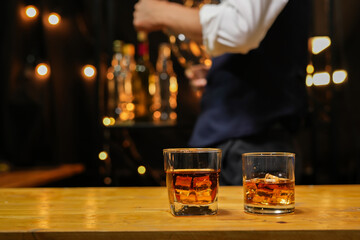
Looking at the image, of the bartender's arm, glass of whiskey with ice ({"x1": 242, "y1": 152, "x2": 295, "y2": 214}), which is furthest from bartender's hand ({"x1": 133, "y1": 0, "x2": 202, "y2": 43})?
glass of whiskey with ice ({"x1": 242, "y1": 152, "x2": 295, "y2": 214})

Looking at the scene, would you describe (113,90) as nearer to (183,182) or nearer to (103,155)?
(103,155)

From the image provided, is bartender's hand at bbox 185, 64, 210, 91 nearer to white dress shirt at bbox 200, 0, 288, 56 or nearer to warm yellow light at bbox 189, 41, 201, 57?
warm yellow light at bbox 189, 41, 201, 57

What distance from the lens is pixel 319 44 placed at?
2324 mm

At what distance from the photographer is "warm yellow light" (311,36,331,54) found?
230 cm

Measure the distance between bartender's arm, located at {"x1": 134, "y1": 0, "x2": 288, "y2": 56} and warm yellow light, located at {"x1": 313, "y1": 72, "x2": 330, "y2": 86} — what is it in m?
1.14

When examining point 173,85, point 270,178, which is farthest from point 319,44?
point 270,178

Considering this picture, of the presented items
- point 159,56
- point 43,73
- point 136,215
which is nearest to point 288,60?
point 136,215

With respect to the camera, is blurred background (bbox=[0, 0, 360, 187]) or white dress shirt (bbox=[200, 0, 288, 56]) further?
blurred background (bbox=[0, 0, 360, 187])

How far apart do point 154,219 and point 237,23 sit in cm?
65

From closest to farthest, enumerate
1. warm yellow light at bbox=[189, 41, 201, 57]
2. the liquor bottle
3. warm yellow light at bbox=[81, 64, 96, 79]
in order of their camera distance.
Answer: warm yellow light at bbox=[189, 41, 201, 57] < the liquor bottle < warm yellow light at bbox=[81, 64, 96, 79]

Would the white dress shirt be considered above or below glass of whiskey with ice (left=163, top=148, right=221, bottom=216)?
Answer: above

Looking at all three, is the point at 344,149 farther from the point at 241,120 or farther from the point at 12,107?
the point at 12,107

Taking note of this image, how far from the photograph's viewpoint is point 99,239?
0.60 m

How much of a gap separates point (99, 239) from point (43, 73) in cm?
204
